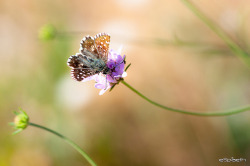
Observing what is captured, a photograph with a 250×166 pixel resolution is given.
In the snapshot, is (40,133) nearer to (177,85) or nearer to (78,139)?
(78,139)

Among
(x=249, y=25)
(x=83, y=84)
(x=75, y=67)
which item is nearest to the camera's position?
(x=75, y=67)

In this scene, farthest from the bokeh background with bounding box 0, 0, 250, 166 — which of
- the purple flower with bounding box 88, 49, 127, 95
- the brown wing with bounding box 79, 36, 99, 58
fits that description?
the brown wing with bounding box 79, 36, 99, 58

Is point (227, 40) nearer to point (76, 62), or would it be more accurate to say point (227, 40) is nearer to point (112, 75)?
point (112, 75)

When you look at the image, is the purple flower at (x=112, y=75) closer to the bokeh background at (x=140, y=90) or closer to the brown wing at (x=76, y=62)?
the brown wing at (x=76, y=62)

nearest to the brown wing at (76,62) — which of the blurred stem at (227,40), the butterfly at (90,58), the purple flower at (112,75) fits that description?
the butterfly at (90,58)

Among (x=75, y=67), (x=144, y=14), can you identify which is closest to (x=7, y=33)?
(x=144, y=14)

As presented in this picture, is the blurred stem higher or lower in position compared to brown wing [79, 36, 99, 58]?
higher

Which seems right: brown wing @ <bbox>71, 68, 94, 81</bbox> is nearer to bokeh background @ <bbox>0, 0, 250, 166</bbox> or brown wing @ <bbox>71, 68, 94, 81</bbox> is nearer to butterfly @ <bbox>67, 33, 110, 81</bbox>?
butterfly @ <bbox>67, 33, 110, 81</bbox>
